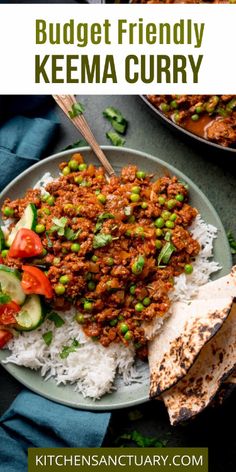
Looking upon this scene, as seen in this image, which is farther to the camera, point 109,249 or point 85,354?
point 85,354

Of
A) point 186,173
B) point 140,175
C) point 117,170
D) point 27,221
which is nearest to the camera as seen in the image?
point 27,221

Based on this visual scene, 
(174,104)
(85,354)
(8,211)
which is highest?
(174,104)

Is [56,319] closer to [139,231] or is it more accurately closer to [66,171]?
[139,231]

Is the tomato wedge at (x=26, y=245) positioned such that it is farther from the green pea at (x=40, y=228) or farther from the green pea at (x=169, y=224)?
the green pea at (x=169, y=224)

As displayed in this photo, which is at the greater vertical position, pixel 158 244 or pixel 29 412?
pixel 158 244

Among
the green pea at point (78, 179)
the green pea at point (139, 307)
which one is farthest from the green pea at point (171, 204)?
the green pea at point (139, 307)

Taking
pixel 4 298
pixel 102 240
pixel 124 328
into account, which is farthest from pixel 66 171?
pixel 124 328

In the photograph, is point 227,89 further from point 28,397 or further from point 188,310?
point 28,397
